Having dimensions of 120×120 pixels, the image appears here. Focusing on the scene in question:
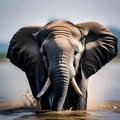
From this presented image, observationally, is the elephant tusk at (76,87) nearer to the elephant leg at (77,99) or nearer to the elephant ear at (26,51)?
the elephant leg at (77,99)

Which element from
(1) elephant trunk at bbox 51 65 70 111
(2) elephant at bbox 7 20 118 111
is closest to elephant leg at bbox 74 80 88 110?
(2) elephant at bbox 7 20 118 111

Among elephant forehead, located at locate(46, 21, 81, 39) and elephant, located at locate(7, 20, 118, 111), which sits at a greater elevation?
elephant forehead, located at locate(46, 21, 81, 39)

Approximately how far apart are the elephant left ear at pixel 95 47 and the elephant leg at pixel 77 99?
8 cm

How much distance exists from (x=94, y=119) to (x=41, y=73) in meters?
0.67

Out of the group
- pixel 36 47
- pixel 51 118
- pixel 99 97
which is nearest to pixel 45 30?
pixel 36 47

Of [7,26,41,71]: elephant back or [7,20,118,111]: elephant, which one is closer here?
[7,20,118,111]: elephant

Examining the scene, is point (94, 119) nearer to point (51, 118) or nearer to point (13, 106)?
point (51, 118)

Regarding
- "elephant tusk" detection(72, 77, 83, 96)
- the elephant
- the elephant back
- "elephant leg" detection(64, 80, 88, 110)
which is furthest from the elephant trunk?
the elephant back

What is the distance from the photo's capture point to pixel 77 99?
8.10 meters

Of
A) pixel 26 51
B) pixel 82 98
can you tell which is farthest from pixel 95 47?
pixel 26 51

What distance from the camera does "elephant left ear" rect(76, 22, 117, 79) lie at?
8078 mm

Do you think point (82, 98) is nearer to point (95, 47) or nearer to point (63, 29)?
point (95, 47)

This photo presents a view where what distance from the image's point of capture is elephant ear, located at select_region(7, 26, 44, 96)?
8.08m

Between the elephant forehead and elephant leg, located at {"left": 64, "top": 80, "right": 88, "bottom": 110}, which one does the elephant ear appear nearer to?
the elephant forehead
